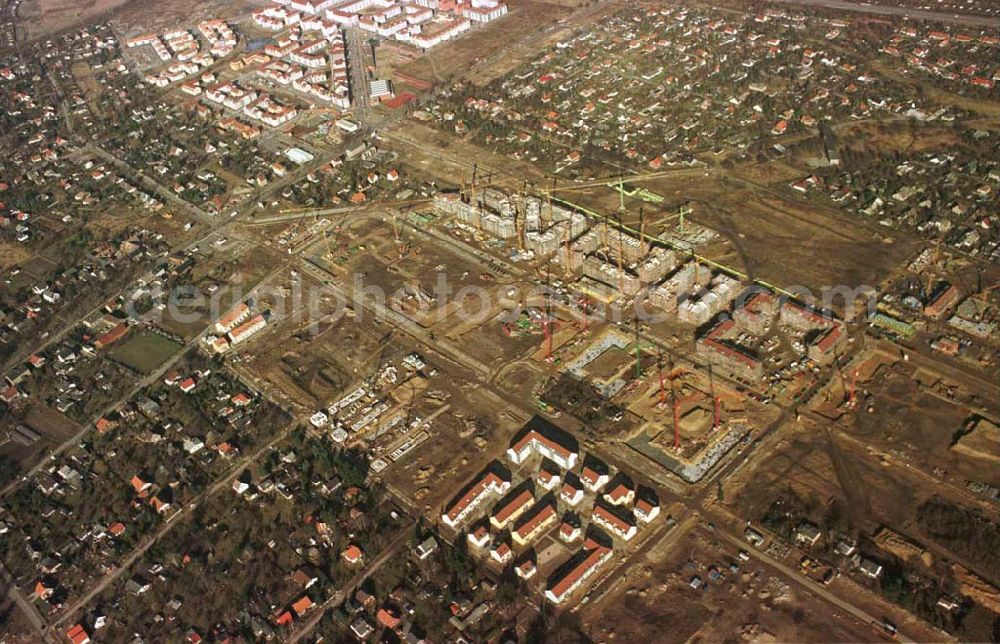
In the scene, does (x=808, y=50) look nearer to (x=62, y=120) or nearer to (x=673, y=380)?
(x=673, y=380)

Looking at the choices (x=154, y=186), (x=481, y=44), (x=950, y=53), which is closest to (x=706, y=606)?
(x=154, y=186)

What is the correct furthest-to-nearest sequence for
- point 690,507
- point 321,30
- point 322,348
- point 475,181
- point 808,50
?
1. point 321,30
2. point 808,50
3. point 475,181
4. point 322,348
5. point 690,507

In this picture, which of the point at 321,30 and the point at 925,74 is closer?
the point at 925,74

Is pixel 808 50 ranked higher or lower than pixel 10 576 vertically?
higher

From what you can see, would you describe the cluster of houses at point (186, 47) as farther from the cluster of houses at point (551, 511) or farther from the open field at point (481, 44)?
the cluster of houses at point (551, 511)

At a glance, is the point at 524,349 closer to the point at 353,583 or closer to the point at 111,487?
the point at 353,583

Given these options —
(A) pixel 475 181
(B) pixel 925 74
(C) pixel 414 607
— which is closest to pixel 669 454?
(C) pixel 414 607
